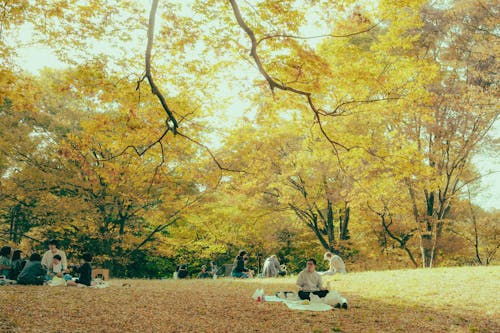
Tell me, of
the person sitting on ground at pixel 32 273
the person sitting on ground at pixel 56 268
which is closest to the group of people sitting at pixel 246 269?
the person sitting on ground at pixel 56 268

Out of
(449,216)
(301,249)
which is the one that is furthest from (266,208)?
(449,216)

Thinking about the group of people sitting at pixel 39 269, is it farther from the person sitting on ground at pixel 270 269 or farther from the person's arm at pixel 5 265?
the person sitting on ground at pixel 270 269

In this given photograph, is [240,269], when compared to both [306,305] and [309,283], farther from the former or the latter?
[306,305]

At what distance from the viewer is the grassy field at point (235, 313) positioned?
Result: 507 cm

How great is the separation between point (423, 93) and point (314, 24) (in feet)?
16.9

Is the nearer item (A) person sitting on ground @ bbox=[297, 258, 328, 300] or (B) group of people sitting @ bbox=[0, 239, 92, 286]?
(A) person sitting on ground @ bbox=[297, 258, 328, 300]

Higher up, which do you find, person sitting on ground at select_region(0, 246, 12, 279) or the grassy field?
person sitting on ground at select_region(0, 246, 12, 279)

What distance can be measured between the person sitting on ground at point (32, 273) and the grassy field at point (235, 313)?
5.13 ft

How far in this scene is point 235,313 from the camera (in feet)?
20.6

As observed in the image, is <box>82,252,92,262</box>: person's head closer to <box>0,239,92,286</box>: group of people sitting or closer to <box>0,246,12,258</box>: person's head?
<box>0,239,92,286</box>: group of people sitting

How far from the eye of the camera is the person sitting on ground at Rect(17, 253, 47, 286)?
28.2 feet

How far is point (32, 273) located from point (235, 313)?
5.00 m

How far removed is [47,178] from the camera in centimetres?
1650

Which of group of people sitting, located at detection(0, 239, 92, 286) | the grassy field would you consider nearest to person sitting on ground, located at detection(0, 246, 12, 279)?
group of people sitting, located at detection(0, 239, 92, 286)
